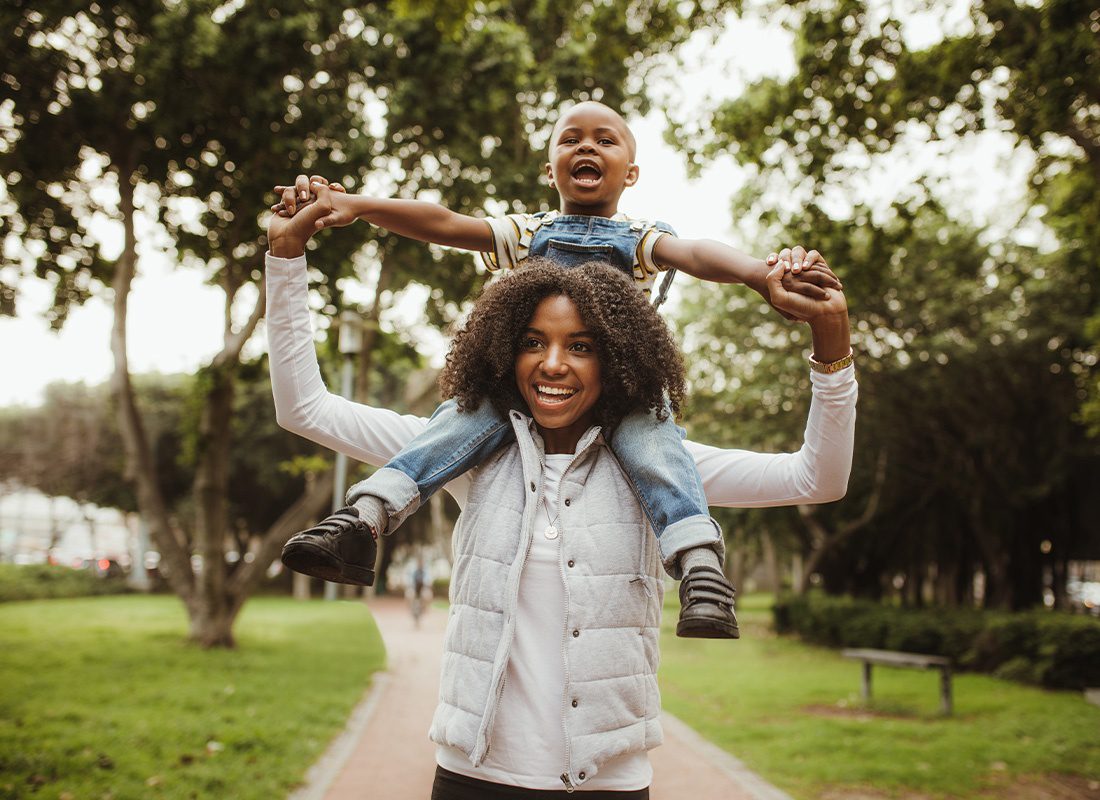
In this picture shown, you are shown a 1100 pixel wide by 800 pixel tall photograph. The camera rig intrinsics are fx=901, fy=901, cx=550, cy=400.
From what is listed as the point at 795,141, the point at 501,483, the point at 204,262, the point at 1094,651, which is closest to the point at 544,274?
the point at 501,483

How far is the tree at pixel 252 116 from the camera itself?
35.4ft

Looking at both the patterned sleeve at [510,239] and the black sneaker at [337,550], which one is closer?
the black sneaker at [337,550]

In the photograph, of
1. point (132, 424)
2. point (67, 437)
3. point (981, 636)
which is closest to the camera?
point (132, 424)

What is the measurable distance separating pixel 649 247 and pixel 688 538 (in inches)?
33.7

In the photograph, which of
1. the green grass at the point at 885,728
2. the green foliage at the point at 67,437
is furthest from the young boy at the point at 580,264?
the green foliage at the point at 67,437

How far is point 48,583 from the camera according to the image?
101ft

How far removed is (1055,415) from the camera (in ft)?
62.5

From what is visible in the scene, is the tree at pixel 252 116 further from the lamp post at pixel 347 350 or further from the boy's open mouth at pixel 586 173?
the boy's open mouth at pixel 586 173

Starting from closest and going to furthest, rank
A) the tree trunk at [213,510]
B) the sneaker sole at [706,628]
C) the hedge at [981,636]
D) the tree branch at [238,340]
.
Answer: the sneaker sole at [706,628], the tree branch at [238,340], the tree trunk at [213,510], the hedge at [981,636]

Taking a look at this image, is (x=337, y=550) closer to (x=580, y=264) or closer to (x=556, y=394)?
(x=556, y=394)

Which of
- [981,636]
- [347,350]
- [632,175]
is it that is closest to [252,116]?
[347,350]

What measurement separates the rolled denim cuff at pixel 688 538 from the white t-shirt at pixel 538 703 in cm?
25

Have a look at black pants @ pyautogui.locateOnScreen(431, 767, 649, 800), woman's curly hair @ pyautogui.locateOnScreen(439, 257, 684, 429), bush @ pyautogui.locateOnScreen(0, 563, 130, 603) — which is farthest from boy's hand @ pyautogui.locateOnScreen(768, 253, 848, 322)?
bush @ pyautogui.locateOnScreen(0, 563, 130, 603)

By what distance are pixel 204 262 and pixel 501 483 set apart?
1282 cm
